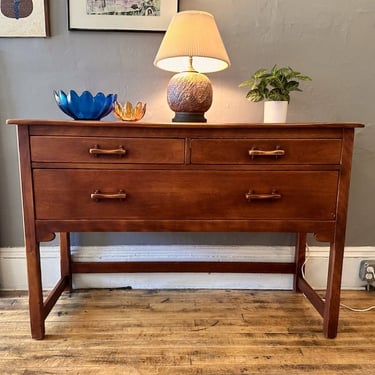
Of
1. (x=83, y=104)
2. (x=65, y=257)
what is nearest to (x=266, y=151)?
(x=83, y=104)

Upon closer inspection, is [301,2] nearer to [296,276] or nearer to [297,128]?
[297,128]

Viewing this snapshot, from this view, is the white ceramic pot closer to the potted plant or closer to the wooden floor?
the potted plant

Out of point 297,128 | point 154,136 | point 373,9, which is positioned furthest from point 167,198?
point 373,9

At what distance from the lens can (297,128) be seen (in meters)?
1.26

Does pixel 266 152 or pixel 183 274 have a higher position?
pixel 266 152

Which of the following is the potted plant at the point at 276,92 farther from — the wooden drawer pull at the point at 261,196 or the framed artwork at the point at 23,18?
the framed artwork at the point at 23,18

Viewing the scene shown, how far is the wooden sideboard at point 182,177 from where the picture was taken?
4.08ft

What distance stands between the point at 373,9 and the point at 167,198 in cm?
134

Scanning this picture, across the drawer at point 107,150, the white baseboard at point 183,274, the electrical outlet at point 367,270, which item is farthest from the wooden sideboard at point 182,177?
the electrical outlet at point 367,270

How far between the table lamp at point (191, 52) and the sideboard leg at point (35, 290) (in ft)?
2.49

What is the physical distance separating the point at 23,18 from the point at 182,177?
1.08m

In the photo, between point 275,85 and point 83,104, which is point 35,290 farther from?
point 275,85

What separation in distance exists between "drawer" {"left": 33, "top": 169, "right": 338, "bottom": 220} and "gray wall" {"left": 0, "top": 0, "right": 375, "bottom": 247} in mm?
520

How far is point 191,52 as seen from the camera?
132 cm
